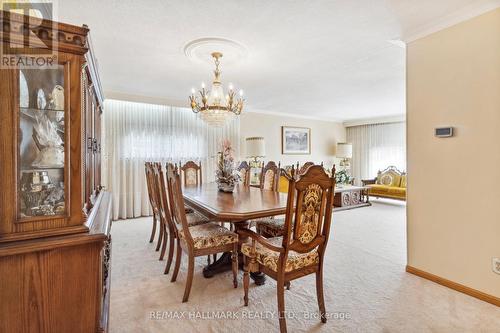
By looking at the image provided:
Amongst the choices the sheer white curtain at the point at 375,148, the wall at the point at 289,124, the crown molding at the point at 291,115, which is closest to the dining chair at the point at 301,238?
the wall at the point at 289,124

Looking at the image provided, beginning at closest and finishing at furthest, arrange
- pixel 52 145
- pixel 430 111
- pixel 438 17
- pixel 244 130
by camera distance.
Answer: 1. pixel 52 145
2. pixel 438 17
3. pixel 430 111
4. pixel 244 130

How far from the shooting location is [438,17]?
7.40ft

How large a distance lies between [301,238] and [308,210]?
0.20 metres

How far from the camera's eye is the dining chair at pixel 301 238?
64.9 inches

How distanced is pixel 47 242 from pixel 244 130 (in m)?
5.49

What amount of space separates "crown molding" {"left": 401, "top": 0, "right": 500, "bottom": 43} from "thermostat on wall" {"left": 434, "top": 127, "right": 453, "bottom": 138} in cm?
92

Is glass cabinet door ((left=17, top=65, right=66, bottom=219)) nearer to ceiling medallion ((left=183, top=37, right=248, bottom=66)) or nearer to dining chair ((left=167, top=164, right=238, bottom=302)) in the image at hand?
dining chair ((left=167, top=164, right=238, bottom=302))

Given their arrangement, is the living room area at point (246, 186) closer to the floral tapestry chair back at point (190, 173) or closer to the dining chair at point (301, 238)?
the dining chair at point (301, 238)

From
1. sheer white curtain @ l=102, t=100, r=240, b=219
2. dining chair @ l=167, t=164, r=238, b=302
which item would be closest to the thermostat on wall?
dining chair @ l=167, t=164, r=238, b=302

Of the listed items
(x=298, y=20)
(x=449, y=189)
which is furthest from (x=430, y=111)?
(x=298, y=20)

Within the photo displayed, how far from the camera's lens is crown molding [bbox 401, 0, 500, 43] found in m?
2.05

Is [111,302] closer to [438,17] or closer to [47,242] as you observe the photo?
[47,242]

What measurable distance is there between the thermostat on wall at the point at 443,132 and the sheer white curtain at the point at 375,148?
5455 mm

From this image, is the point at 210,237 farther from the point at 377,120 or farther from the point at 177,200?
the point at 377,120
